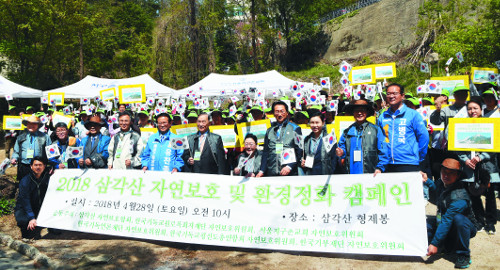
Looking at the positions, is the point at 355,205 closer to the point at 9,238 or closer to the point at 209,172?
the point at 209,172

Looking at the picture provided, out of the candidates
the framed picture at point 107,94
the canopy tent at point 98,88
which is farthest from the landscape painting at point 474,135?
the canopy tent at point 98,88

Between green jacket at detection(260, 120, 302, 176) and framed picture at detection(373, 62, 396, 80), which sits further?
framed picture at detection(373, 62, 396, 80)

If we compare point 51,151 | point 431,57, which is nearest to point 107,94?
point 51,151

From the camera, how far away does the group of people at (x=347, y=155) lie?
159 inches

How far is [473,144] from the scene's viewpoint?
3947 mm

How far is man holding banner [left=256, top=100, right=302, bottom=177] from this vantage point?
4645mm

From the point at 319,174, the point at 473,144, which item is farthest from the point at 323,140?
the point at 473,144

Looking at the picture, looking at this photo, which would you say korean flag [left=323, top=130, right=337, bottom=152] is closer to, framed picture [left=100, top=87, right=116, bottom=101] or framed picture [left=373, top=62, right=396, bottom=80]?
framed picture [left=373, top=62, right=396, bottom=80]

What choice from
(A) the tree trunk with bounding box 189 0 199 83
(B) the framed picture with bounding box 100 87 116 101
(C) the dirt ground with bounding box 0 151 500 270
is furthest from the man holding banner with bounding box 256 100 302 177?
(A) the tree trunk with bounding box 189 0 199 83

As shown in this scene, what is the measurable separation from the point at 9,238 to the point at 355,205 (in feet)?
17.1

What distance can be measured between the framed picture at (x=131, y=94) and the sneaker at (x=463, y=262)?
23.5 feet

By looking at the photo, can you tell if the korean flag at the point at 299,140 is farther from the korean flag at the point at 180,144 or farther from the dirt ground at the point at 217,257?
the korean flag at the point at 180,144

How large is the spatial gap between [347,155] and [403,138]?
708 millimetres

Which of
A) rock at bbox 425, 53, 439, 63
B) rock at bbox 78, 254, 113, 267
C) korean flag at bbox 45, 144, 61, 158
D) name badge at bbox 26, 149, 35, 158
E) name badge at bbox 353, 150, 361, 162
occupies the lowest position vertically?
rock at bbox 78, 254, 113, 267
